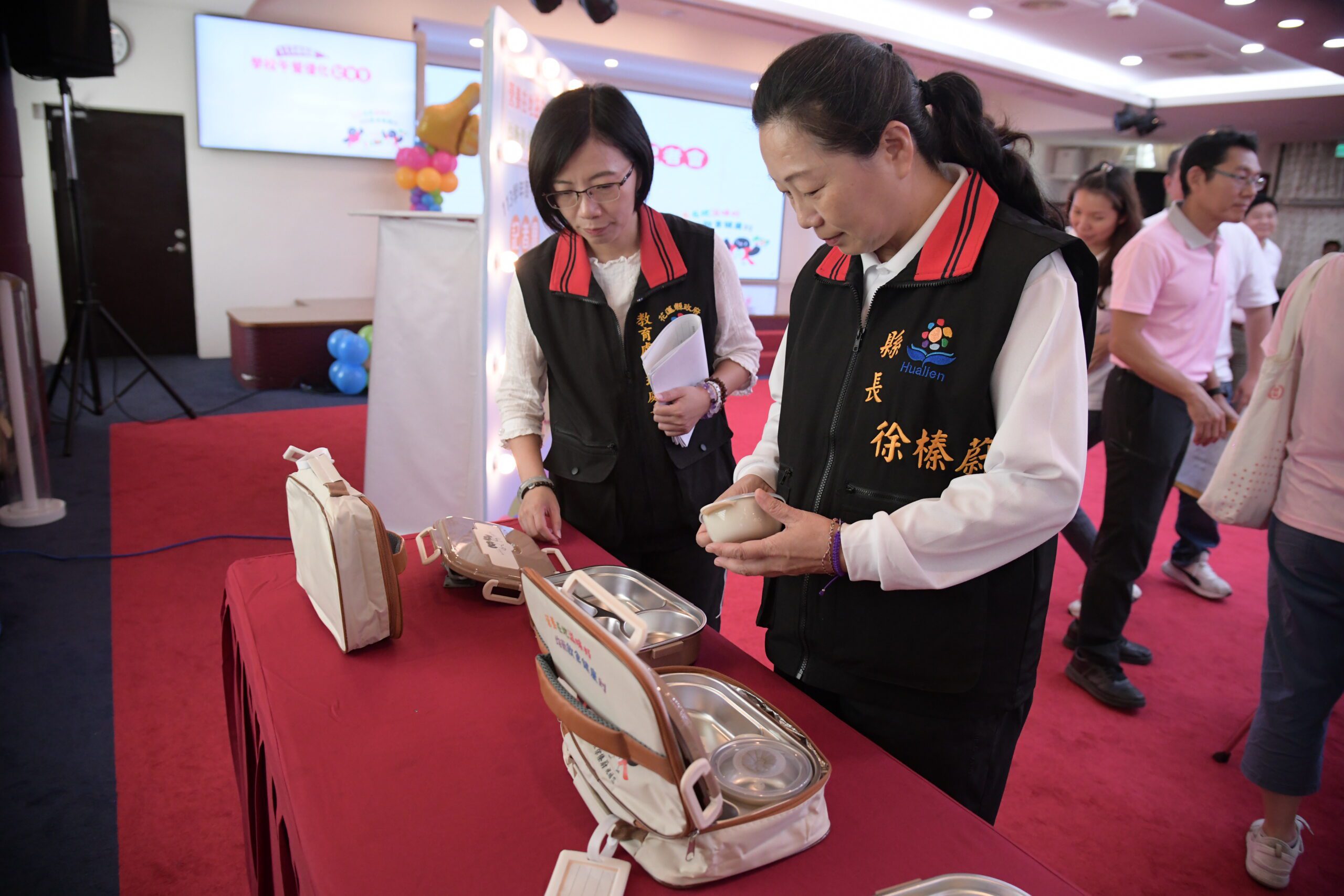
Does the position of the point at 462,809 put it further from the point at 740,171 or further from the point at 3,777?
the point at 740,171

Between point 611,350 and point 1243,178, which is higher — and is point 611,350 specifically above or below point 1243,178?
below

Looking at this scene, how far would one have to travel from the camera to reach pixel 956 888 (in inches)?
27.8

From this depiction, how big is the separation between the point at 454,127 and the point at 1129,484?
3.09 metres

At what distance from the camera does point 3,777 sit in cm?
190

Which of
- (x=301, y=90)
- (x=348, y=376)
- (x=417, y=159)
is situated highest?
(x=301, y=90)

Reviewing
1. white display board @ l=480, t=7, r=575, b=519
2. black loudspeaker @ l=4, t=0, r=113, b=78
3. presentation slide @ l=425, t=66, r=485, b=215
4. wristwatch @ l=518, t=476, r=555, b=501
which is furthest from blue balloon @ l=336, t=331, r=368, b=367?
wristwatch @ l=518, t=476, r=555, b=501

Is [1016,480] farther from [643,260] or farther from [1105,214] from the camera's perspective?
[1105,214]

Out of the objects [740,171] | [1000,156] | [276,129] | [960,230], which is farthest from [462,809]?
[740,171]

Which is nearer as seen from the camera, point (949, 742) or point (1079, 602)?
point (949, 742)

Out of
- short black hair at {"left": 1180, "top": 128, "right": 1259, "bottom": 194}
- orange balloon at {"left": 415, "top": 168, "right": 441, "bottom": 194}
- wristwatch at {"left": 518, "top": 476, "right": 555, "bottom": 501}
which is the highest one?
orange balloon at {"left": 415, "top": 168, "right": 441, "bottom": 194}

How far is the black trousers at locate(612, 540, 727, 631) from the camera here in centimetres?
159

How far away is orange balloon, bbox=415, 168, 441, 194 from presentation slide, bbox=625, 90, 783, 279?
2.10m

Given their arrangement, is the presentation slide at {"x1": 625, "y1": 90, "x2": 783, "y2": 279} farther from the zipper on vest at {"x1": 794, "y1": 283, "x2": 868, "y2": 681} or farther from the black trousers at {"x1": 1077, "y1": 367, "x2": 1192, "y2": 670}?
the zipper on vest at {"x1": 794, "y1": 283, "x2": 868, "y2": 681}

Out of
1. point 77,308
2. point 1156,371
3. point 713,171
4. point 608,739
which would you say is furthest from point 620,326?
point 713,171
